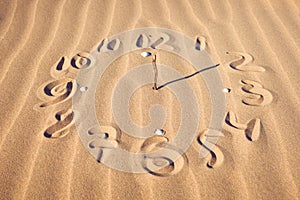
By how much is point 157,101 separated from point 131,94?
19 cm

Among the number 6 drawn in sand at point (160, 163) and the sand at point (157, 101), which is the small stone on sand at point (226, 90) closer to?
the sand at point (157, 101)

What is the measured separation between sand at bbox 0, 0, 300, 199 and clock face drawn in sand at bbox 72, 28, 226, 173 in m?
0.04

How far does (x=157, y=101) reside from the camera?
7.11 feet

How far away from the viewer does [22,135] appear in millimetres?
1947

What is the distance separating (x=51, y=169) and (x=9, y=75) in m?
0.92

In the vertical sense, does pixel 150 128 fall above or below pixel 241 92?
below

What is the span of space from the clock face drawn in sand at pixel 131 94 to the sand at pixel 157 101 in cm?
4

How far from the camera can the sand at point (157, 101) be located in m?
1.72

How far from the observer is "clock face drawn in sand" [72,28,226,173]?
186cm

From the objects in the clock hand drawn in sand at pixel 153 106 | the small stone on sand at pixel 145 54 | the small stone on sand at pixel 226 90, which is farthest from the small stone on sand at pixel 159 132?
the small stone on sand at pixel 145 54

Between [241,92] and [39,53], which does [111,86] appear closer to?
[39,53]

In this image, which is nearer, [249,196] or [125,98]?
[249,196]

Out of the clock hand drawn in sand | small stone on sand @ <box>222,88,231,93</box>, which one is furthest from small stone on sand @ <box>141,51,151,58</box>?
small stone on sand @ <box>222,88,231,93</box>

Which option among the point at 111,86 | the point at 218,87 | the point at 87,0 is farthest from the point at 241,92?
the point at 87,0
